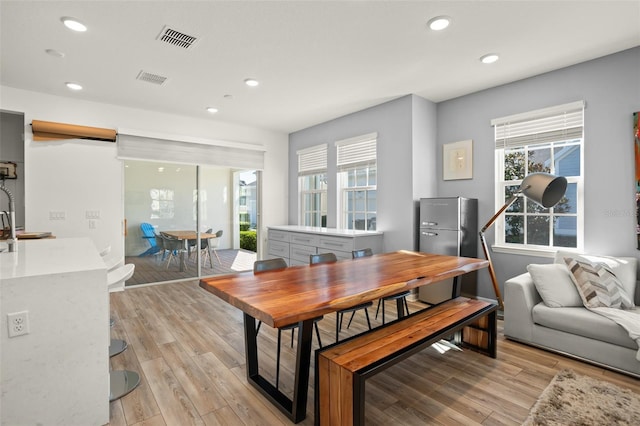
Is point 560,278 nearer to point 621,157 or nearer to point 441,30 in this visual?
point 621,157

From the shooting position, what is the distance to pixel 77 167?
453 centimetres

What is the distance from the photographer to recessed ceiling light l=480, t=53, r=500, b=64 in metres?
3.22

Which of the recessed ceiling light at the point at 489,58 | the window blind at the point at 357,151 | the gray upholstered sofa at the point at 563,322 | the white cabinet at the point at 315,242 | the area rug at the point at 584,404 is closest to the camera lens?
the area rug at the point at 584,404

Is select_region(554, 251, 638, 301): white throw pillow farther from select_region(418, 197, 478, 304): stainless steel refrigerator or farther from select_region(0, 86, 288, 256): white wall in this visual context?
select_region(0, 86, 288, 256): white wall

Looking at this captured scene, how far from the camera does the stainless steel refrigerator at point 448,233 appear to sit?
3.90 m

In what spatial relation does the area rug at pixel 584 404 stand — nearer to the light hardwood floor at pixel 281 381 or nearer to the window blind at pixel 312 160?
the light hardwood floor at pixel 281 381

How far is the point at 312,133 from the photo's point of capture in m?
6.11

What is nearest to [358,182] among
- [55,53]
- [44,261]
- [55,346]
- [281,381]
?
[281,381]

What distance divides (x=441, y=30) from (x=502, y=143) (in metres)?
1.89

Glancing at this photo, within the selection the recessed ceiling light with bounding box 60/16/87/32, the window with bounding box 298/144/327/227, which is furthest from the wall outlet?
the window with bounding box 298/144/327/227

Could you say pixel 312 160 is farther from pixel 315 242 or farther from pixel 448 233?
pixel 448 233

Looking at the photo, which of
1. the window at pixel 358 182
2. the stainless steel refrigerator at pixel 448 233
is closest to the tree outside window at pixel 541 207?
the stainless steel refrigerator at pixel 448 233

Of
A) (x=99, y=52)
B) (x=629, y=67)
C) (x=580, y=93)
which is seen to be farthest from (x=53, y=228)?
(x=629, y=67)

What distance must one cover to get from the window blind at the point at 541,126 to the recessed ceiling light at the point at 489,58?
34.2 inches
